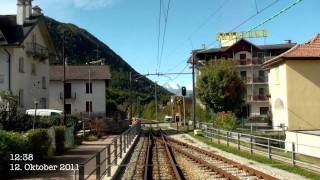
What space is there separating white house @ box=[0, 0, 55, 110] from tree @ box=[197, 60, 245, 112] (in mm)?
17825

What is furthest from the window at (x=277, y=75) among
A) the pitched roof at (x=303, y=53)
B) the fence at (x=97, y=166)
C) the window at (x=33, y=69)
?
the fence at (x=97, y=166)

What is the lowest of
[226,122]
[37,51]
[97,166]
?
[97,166]

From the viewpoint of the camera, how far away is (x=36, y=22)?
50.4 meters

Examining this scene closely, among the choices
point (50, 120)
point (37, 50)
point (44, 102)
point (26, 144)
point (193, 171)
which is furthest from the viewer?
point (44, 102)

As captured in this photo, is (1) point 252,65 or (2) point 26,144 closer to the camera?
(2) point 26,144

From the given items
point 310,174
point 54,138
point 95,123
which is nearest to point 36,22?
point 95,123

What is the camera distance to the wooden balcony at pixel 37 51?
49531mm

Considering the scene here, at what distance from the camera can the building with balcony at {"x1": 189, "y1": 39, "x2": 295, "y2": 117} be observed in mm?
81938

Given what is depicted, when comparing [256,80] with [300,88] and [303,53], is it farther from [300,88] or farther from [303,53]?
[300,88]

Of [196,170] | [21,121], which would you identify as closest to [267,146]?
[196,170]

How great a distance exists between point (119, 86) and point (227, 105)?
10067 centimetres

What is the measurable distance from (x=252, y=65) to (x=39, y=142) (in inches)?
2627

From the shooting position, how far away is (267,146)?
22.4 m

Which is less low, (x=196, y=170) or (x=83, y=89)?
(x=83, y=89)
